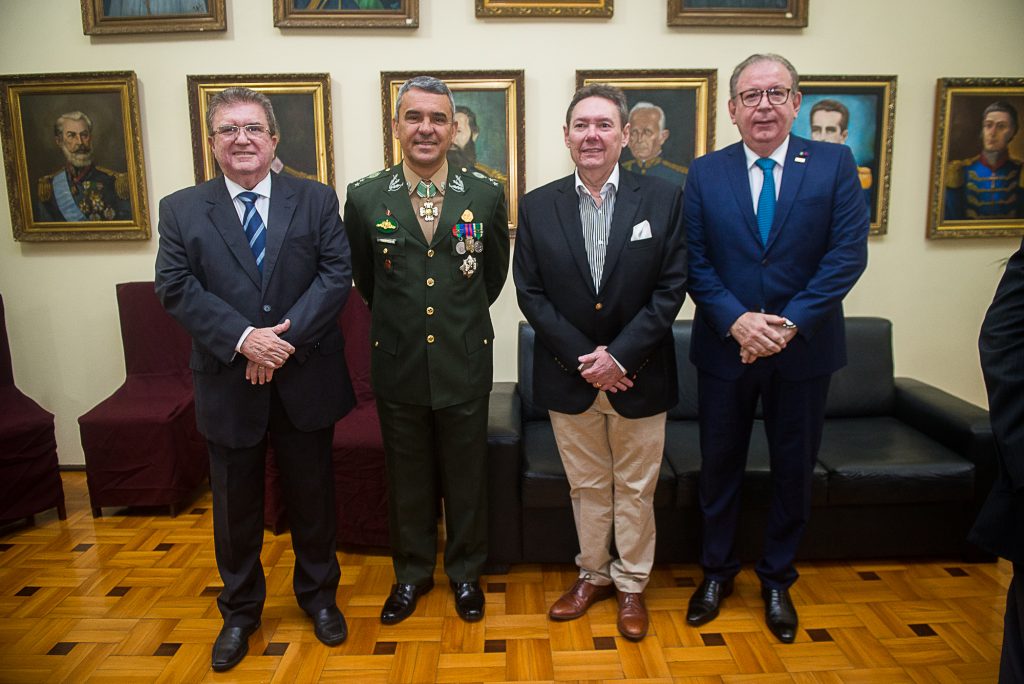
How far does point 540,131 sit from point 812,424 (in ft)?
6.59

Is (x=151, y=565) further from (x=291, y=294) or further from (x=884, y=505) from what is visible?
(x=884, y=505)

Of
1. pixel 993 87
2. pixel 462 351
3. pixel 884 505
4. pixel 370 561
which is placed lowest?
pixel 370 561

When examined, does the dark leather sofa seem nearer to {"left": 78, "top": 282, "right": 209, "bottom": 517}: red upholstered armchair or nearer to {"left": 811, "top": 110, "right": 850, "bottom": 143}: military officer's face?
{"left": 811, "top": 110, "right": 850, "bottom": 143}: military officer's face

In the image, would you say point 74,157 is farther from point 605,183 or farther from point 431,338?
point 605,183

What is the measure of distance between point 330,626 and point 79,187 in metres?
2.72

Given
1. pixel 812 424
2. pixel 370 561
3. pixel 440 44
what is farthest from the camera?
pixel 440 44

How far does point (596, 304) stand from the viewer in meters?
2.36

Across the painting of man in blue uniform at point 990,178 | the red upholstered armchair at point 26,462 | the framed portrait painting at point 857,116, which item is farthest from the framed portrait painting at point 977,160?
the red upholstered armchair at point 26,462

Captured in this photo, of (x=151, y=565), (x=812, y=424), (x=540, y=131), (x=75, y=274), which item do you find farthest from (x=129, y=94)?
(x=812, y=424)

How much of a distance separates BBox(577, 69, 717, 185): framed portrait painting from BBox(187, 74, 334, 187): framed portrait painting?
1.30 meters

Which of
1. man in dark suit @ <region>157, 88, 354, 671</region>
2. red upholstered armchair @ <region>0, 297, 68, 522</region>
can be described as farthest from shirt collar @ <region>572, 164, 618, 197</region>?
red upholstered armchair @ <region>0, 297, 68, 522</region>

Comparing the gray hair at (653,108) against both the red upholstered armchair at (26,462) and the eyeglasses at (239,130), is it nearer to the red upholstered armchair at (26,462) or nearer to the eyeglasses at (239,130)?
the eyeglasses at (239,130)

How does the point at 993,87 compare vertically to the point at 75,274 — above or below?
above

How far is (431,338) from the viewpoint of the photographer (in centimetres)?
241
